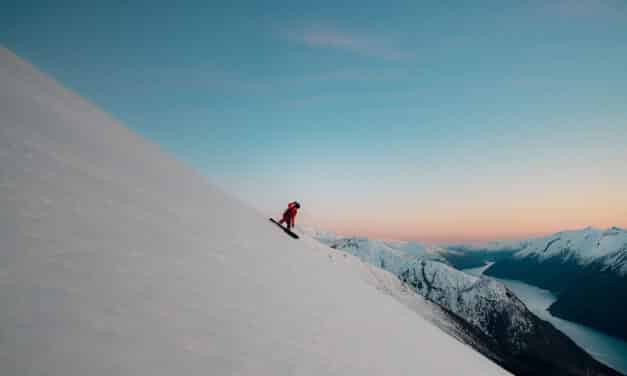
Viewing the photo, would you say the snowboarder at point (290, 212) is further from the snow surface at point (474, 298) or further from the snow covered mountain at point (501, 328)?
the snow surface at point (474, 298)

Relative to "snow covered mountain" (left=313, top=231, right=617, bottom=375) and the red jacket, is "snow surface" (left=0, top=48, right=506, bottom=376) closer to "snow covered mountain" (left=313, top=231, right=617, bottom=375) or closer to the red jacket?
the red jacket

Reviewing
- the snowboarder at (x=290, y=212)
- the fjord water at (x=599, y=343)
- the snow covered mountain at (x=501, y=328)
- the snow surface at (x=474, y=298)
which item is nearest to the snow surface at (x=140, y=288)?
the snowboarder at (x=290, y=212)

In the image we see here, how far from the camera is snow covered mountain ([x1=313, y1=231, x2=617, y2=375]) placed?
103875mm

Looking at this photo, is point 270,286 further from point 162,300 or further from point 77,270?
point 77,270

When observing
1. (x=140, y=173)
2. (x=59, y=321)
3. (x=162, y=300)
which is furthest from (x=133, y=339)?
(x=140, y=173)

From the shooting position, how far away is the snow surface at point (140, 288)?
5.32ft

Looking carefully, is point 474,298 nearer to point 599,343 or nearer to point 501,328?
point 501,328

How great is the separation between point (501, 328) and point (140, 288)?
540ft

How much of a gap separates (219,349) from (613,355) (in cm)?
21400

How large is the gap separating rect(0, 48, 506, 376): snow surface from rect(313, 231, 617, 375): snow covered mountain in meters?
102

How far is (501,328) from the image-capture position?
130 m

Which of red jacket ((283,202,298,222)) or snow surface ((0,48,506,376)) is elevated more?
red jacket ((283,202,298,222))

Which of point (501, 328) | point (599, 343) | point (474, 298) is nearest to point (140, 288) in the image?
point (501, 328)

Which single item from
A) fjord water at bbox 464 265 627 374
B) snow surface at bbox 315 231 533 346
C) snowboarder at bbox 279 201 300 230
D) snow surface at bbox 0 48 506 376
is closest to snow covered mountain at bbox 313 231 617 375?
snow surface at bbox 315 231 533 346
